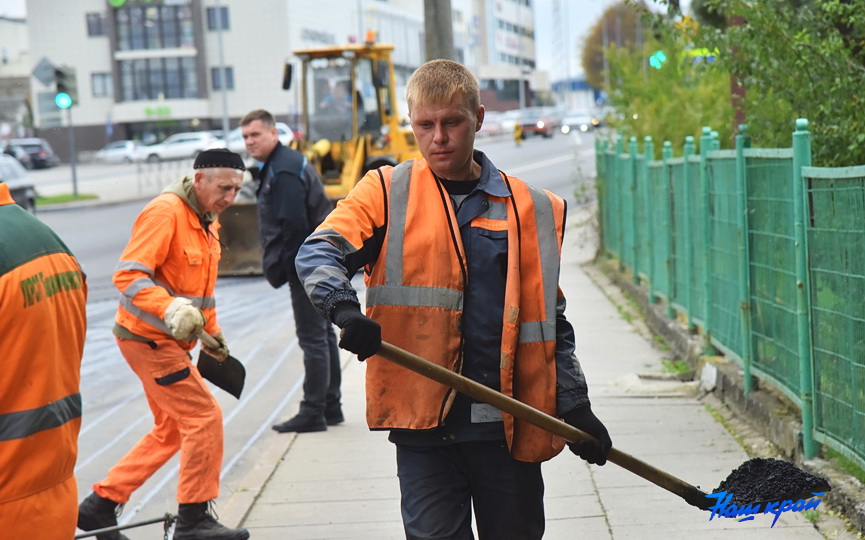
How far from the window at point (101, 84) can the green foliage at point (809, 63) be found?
244 feet

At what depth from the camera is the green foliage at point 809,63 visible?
20.7 ft

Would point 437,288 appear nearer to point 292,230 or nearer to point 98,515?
point 98,515

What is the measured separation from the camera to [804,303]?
19.2 ft

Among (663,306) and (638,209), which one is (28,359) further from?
(638,209)

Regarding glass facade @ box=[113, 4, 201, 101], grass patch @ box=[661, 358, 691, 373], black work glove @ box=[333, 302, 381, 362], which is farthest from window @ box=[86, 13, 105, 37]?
black work glove @ box=[333, 302, 381, 362]

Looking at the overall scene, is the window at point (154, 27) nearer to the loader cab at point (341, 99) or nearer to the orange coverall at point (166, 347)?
the loader cab at point (341, 99)

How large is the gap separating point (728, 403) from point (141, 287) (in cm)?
402

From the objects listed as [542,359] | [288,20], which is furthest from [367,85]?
[288,20]

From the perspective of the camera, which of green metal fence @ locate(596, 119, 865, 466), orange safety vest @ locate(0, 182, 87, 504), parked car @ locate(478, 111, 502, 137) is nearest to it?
orange safety vest @ locate(0, 182, 87, 504)

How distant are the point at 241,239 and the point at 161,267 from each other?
10537 mm

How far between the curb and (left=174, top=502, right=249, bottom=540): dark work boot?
2.70 meters

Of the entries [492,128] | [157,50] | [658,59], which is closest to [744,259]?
[658,59]

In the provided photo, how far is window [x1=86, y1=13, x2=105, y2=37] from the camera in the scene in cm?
7650

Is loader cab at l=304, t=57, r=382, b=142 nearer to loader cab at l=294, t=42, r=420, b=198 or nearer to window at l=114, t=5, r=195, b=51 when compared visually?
loader cab at l=294, t=42, r=420, b=198
